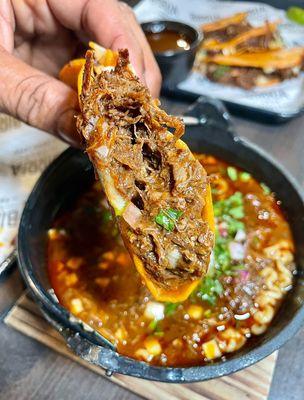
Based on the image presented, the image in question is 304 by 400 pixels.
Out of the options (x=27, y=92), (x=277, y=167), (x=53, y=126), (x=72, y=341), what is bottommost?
(x=72, y=341)

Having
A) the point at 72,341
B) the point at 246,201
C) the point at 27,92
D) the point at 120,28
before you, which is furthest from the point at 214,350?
the point at 120,28

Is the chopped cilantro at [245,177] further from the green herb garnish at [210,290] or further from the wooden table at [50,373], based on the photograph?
the wooden table at [50,373]

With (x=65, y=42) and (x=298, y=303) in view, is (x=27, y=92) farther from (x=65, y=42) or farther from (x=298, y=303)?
(x=298, y=303)

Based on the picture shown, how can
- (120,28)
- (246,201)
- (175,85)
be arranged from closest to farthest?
1. (120,28)
2. (246,201)
3. (175,85)

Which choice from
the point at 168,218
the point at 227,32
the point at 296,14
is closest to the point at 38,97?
the point at 168,218

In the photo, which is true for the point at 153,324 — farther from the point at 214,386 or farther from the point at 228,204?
the point at 228,204

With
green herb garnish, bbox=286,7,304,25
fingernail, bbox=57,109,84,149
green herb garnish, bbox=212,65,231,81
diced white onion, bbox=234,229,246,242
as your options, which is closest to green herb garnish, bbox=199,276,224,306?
diced white onion, bbox=234,229,246,242

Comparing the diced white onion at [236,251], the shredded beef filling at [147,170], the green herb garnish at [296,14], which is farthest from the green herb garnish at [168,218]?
the green herb garnish at [296,14]
